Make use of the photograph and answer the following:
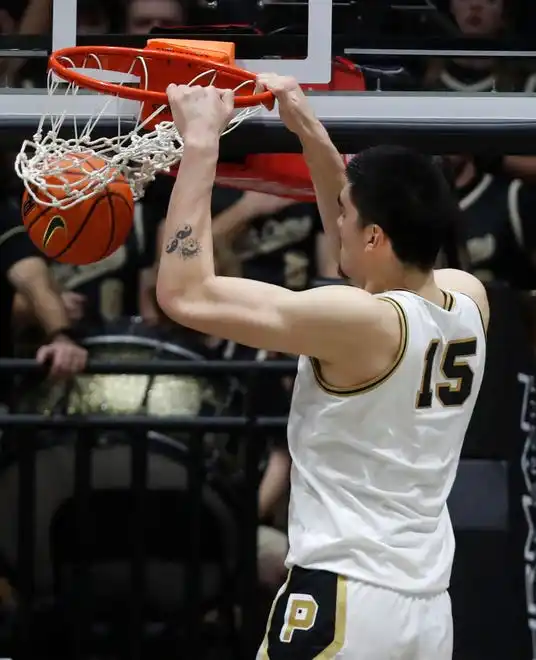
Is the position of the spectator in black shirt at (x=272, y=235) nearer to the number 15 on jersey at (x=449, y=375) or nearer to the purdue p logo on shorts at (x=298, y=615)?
the number 15 on jersey at (x=449, y=375)

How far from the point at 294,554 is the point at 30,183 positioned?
105 centimetres

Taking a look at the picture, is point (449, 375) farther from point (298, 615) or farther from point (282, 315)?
point (298, 615)

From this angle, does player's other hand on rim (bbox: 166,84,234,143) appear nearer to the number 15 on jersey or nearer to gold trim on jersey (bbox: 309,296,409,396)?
gold trim on jersey (bbox: 309,296,409,396)

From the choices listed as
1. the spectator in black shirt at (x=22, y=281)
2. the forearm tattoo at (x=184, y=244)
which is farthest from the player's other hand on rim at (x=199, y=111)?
the spectator in black shirt at (x=22, y=281)

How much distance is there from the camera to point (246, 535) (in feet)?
11.7

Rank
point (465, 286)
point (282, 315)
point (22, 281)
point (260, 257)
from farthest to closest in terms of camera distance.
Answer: point (260, 257) → point (22, 281) → point (465, 286) → point (282, 315)

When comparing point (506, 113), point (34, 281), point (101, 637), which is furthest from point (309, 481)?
point (34, 281)

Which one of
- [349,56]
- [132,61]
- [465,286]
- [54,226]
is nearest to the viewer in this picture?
[465,286]

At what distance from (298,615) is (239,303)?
2.01ft

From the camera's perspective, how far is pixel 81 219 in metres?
2.63

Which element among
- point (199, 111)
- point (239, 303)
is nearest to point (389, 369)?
point (239, 303)

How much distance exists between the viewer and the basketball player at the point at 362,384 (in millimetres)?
2033

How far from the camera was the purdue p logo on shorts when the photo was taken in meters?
2.10

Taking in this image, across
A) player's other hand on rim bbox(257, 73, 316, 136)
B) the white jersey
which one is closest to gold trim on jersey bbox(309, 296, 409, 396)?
the white jersey
